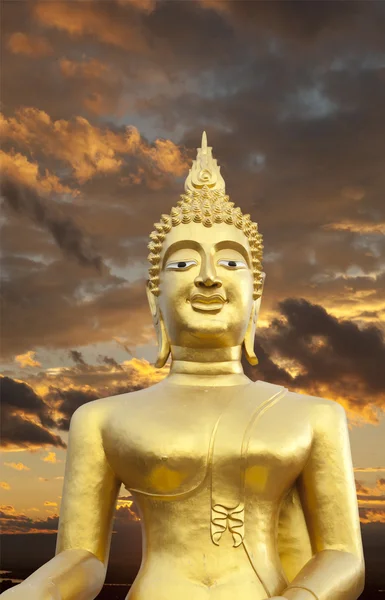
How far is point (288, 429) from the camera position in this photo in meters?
6.04

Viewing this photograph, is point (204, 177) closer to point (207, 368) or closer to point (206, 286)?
point (206, 286)

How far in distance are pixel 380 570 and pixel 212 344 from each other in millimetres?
5744

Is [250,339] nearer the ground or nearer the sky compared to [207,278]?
nearer the ground

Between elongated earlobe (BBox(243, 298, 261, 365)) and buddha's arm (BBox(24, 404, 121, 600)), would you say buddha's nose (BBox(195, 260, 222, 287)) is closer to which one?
elongated earlobe (BBox(243, 298, 261, 365))

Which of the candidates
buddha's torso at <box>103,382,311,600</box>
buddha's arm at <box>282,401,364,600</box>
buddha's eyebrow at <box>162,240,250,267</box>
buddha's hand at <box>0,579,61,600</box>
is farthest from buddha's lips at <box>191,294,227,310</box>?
buddha's hand at <box>0,579,61,600</box>

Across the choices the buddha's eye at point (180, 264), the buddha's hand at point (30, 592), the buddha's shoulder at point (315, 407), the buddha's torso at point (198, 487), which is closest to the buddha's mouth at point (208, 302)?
the buddha's eye at point (180, 264)

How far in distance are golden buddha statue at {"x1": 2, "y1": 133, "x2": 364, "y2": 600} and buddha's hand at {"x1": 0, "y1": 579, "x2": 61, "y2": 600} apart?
0.01m

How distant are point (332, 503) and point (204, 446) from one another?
32.0 inches

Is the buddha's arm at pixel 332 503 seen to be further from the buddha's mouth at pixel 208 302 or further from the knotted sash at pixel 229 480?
the buddha's mouth at pixel 208 302

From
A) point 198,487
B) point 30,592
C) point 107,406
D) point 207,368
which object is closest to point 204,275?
point 207,368

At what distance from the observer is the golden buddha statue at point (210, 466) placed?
581 cm

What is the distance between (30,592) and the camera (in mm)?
5422

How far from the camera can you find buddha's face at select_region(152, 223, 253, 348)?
6.27m

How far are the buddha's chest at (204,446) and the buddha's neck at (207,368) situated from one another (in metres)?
0.18
